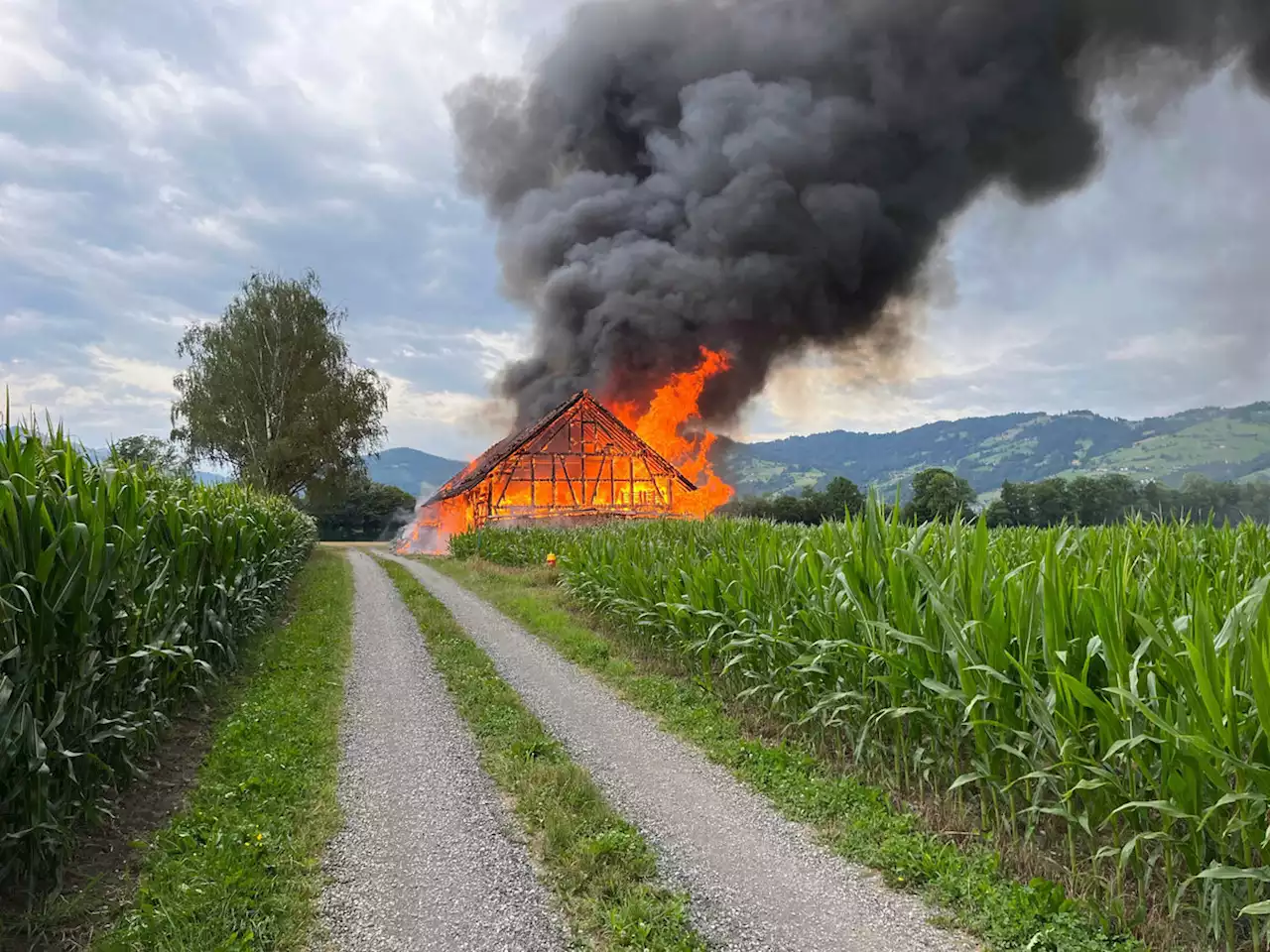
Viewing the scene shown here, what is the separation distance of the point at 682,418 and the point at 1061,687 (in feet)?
111

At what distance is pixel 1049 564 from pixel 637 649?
6364 millimetres

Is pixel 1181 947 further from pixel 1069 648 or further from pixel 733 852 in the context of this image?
pixel 733 852

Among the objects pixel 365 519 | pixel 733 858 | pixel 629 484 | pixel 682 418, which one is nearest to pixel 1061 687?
pixel 733 858

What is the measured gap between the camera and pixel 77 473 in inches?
162

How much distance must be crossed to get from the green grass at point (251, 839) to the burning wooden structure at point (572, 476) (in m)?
22.0

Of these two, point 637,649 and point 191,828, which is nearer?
point 191,828

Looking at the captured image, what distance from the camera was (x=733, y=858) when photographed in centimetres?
389

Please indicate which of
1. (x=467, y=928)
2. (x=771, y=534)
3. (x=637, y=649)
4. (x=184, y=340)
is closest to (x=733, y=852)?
(x=467, y=928)

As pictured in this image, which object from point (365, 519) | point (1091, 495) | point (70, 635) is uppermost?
point (365, 519)

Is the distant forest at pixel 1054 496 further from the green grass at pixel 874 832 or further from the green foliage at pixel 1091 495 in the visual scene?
the green grass at pixel 874 832

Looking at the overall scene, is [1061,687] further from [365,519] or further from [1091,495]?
[365,519]

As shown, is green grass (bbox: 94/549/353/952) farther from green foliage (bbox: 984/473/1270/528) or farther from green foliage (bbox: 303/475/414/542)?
green foliage (bbox: 303/475/414/542)

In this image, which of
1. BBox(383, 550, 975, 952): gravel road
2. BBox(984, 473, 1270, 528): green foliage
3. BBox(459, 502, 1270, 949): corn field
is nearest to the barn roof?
BBox(984, 473, 1270, 528): green foliage

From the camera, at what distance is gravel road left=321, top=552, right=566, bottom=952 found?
3.17 metres
